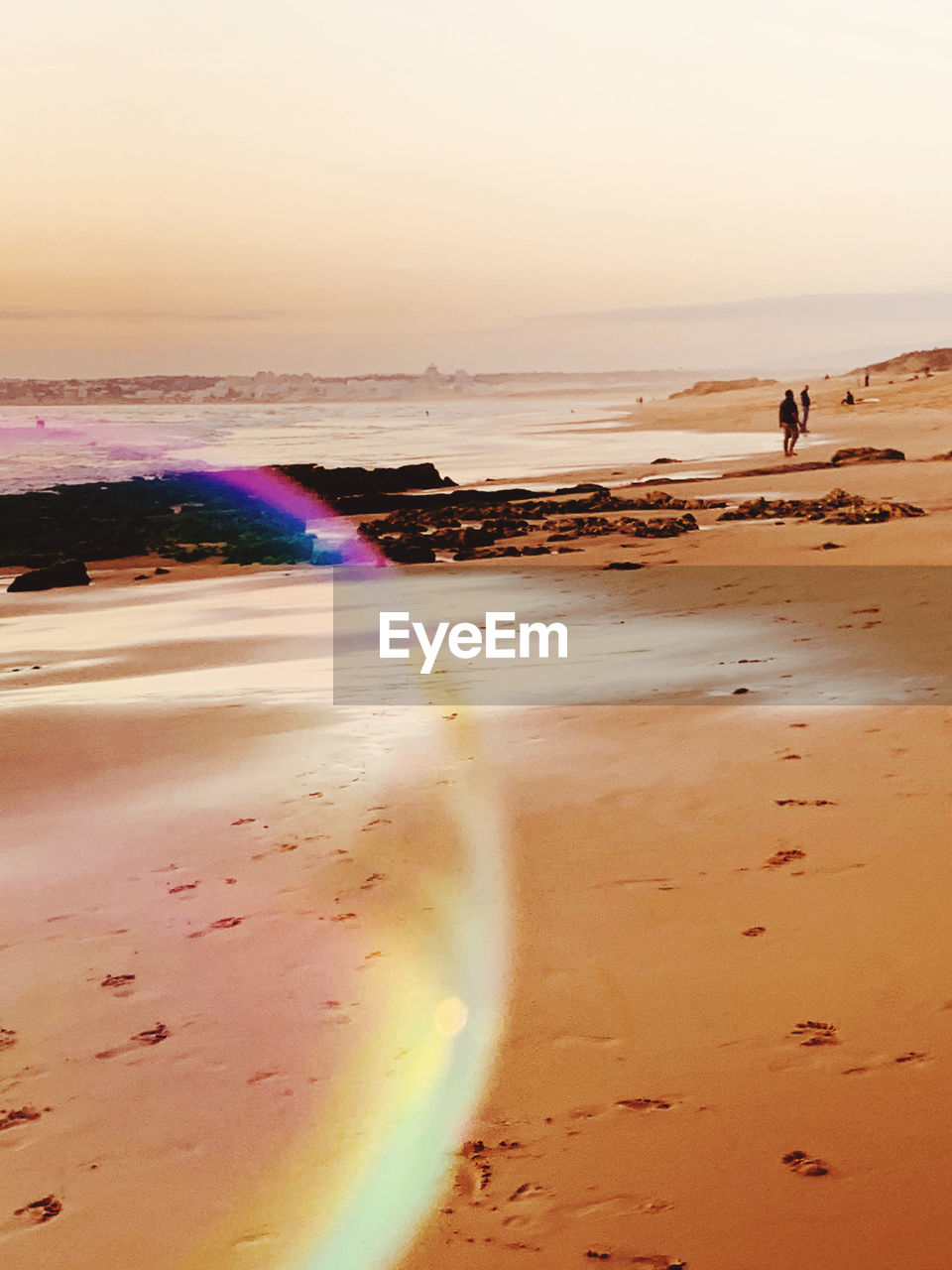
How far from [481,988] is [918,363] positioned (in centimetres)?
11416

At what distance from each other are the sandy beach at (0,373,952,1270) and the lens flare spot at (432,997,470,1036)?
0.04 ft

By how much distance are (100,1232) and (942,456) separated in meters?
25.5

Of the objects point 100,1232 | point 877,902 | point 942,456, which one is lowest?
point 100,1232

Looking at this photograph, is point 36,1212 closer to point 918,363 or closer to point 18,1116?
point 18,1116

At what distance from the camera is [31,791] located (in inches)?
282

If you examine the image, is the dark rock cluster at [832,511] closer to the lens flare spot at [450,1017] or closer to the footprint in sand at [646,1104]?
the lens flare spot at [450,1017]

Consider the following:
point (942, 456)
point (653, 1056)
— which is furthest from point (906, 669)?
point (942, 456)

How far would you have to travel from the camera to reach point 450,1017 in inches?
166

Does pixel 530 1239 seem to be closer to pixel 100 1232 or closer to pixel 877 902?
pixel 100 1232

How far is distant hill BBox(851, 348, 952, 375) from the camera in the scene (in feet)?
340

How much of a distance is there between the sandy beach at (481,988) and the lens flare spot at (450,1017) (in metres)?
0.01

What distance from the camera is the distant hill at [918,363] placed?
10356 centimetres

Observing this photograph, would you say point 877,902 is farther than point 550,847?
No

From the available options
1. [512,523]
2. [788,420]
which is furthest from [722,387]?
[512,523]
